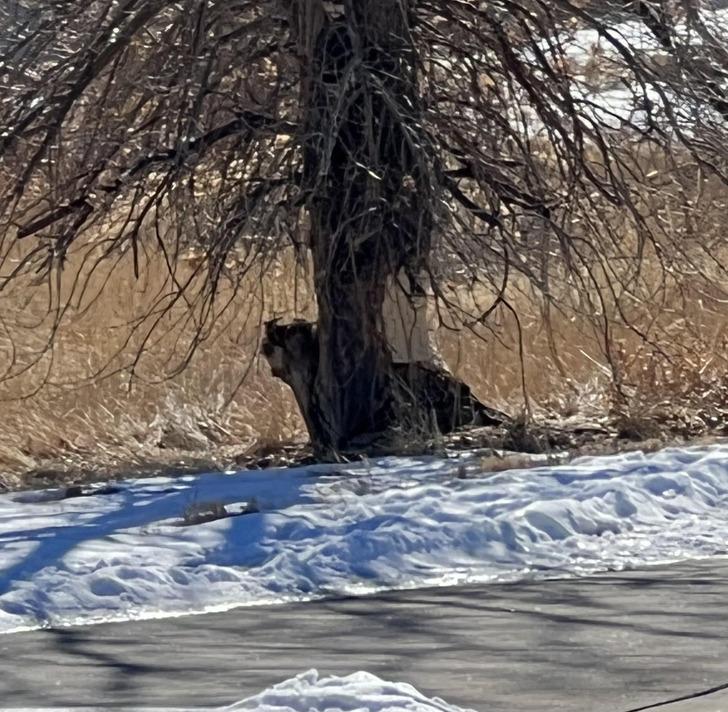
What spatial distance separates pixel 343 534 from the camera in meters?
9.41

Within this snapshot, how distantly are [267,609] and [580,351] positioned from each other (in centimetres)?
945

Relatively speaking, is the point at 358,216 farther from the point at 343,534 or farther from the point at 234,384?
the point at 234,384

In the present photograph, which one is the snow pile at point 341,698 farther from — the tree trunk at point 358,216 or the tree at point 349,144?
the tree at point 349,144

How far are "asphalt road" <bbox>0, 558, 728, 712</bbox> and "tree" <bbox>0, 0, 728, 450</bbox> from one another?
4246mm

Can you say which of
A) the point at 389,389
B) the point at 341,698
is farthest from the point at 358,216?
the point at 341,698

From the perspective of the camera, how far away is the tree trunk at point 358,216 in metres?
12.0

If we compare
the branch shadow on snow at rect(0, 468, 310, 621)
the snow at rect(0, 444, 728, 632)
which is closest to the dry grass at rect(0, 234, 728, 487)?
the branch shadow on snow at rect(0, 468, 310, 621)

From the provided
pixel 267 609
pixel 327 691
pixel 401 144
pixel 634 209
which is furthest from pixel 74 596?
pixel 634 209

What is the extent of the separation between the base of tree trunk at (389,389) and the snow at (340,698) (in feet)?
25.0

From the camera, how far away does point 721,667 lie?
6.51 meters

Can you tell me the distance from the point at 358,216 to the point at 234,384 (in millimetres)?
4893

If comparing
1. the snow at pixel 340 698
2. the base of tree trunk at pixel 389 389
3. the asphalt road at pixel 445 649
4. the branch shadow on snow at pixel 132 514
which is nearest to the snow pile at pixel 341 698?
the snow at pixel 340 698

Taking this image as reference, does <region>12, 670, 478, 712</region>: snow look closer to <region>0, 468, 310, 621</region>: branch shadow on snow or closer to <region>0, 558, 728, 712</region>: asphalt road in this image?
<region>0, 558, 728, 712</region>: asphalt road

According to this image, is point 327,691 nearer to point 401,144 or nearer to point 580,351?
point 401,144
